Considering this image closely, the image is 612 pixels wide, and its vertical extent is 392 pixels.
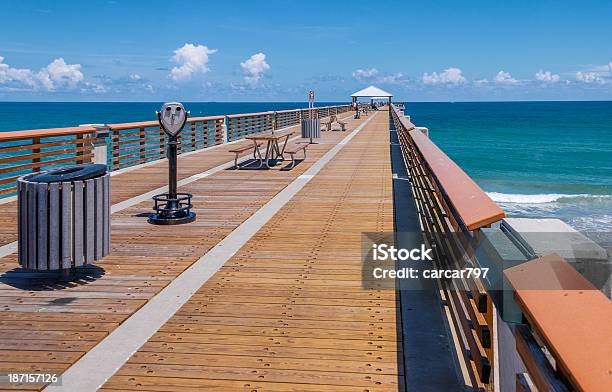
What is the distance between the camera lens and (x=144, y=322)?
4238mm

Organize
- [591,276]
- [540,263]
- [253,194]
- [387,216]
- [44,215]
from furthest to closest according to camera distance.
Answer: [591,276] → [253,194] → [387,216] → [44,215] → [540,263]

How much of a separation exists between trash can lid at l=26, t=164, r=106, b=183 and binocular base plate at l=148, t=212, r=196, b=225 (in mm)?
2411

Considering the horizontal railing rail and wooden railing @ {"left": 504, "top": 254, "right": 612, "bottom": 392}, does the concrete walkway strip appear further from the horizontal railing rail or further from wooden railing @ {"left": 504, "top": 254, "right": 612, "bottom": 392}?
the horizontal railing rail

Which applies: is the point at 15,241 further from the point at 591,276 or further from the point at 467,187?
the point at 591,276

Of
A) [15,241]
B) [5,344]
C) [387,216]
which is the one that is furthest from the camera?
[387,216]

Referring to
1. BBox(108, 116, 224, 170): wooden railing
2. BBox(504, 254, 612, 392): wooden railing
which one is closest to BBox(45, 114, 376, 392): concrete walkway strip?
BBox(504, 254, 612, 392): wooden railing

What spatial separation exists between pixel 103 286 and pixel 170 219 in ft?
8.53

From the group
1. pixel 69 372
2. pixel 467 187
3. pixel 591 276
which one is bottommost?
pixel 591 276

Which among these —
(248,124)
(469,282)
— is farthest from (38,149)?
(248,124)

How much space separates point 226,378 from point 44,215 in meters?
2.26

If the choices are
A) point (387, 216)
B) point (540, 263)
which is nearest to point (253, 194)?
point (387, 216)

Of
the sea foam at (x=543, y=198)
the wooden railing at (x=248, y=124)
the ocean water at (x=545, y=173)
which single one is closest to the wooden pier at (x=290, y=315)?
the wooden railing at (x=248, y=124)

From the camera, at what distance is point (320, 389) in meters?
3.20

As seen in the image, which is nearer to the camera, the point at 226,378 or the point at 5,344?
the point at 226,378
